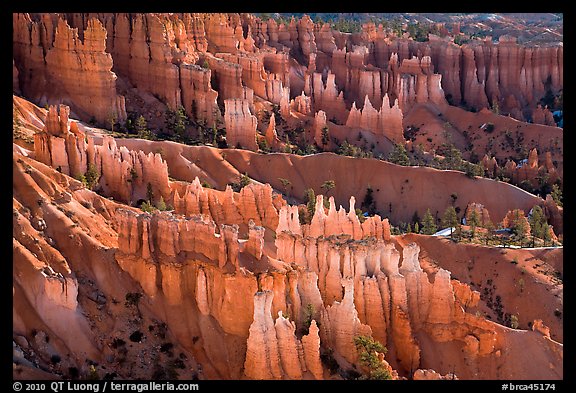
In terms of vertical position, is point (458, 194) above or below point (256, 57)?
below

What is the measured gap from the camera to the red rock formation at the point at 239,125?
10181 cm

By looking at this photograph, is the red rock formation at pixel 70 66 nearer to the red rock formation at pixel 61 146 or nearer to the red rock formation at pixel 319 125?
the red rock formation at pixel 319 125

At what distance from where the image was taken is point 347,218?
232ft

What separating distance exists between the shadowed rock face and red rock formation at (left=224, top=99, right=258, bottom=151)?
190 mm

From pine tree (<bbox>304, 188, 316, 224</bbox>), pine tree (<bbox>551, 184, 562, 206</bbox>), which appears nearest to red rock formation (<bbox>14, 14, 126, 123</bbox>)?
pine tree (<bbox>304, 188, 316, 224</bbox>)

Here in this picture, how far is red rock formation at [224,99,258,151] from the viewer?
10181cm

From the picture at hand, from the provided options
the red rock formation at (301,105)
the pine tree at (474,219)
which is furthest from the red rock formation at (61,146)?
the red rock formation at (301,105)

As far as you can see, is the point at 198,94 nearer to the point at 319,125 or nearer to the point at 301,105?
the point at 319,125

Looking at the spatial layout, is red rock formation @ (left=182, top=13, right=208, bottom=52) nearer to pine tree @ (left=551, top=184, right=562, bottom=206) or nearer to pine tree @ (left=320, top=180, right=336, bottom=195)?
pine tree @ (left=320, top=180, right=336, bottom=195)

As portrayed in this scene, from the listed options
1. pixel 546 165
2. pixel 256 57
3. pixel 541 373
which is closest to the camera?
pixel 541 373

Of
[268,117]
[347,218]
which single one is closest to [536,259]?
[347,218]

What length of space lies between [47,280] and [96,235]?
6.56 m

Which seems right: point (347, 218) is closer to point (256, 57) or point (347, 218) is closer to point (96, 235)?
point (96, 235)

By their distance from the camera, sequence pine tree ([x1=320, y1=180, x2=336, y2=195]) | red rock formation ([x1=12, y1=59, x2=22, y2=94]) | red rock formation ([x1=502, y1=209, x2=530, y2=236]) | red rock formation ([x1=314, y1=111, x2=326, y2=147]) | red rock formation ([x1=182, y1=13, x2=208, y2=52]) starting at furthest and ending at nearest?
red rock formation ([x1=182, y1=13, x2=208, y2=52]) → red rock formation ([x1=314, y1=111, x2=326, y2=147]) → red rock formation ([x1=12, y1=59, x2=22, y2=94]) → pine tree ([x1=320, y1=180, x2=336, y2=195]) → red rock formation ([x1=502, y1=209, x2=530, y2=236])
